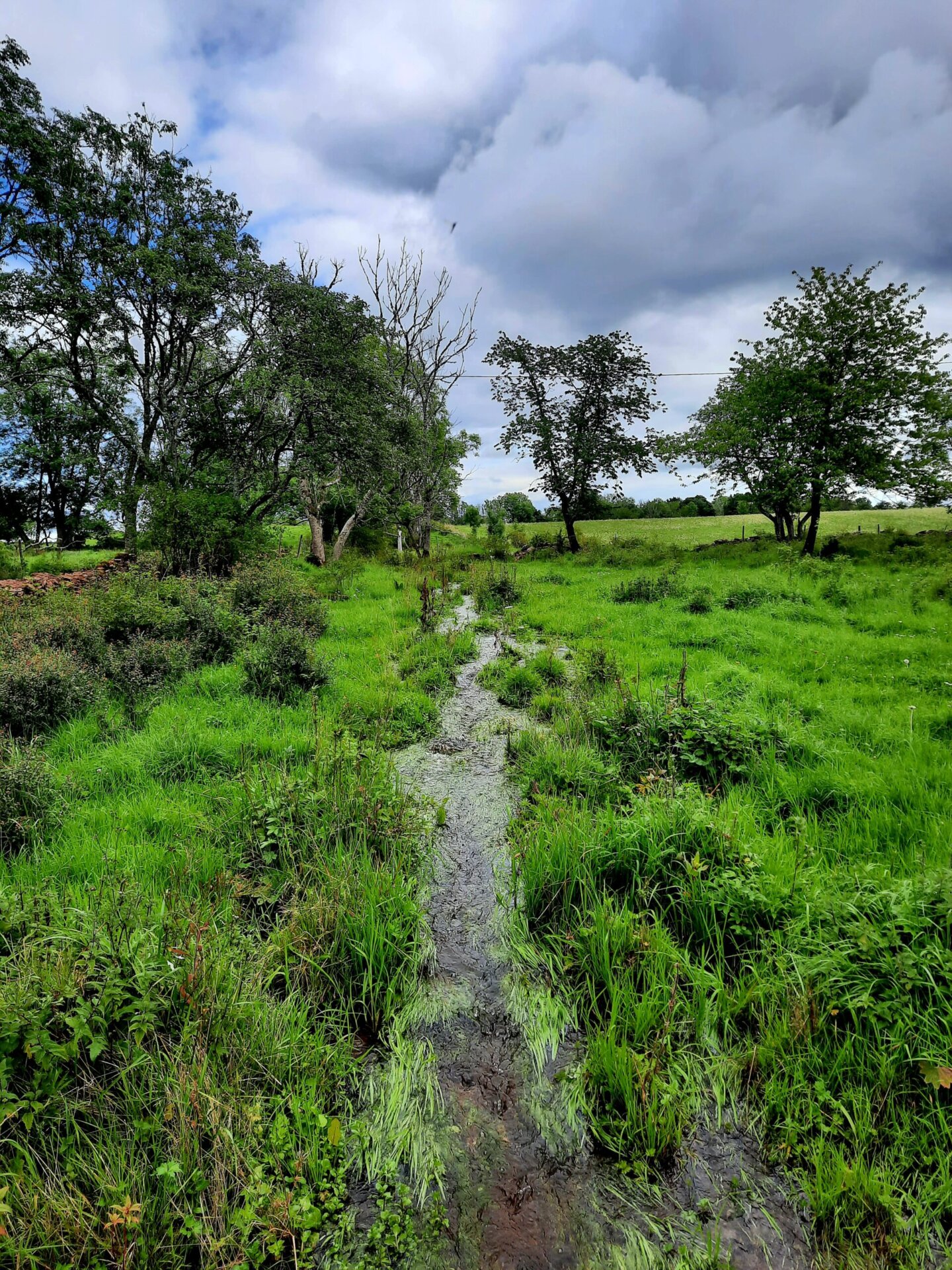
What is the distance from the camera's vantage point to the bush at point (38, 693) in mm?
6096

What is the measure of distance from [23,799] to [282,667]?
3.62 metres

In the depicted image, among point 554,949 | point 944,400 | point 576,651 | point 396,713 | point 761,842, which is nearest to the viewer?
point 554,949

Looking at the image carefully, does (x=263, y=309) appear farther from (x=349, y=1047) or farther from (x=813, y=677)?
(x=349, y=1047)

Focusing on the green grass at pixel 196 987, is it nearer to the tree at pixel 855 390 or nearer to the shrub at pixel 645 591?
the shrub at pixel 645 591

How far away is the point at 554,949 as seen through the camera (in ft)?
12.1

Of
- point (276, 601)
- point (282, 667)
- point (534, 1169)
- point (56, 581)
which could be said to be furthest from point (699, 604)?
point (56, 581)

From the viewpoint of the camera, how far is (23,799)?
14.3 feet

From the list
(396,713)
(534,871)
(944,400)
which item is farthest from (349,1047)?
(944,400)

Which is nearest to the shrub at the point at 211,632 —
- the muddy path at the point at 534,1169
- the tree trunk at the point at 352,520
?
the muddy path at the point at 534,1169

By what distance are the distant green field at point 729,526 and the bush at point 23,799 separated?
27365 millimetres

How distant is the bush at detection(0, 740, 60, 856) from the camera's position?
13.5 feet

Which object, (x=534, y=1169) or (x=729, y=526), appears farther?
(x=729, y=526)

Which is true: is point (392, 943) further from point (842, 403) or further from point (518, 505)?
point (518, 505)

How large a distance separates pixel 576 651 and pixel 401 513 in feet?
66.6
